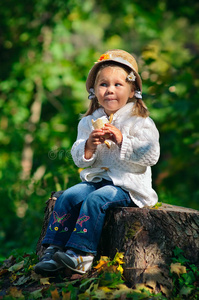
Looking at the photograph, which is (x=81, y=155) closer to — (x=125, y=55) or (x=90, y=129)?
(x=90, y=129)

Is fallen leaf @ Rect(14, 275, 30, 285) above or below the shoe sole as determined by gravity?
below

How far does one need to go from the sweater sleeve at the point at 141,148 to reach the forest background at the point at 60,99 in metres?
1.92

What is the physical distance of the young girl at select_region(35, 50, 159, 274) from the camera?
101 inches

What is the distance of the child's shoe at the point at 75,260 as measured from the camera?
96.1 inches

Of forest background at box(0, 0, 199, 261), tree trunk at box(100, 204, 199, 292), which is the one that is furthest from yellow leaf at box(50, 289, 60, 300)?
forest background at box(0, 0, 199, 261)

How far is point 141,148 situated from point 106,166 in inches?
13.0

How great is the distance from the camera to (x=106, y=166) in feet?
9.36

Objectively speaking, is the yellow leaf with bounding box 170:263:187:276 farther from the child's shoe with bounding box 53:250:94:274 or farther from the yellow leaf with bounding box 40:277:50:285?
the yellow leaf with bounding box 40:277:50:285

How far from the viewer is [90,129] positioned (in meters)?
2.99

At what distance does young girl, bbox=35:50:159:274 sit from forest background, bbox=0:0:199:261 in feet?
5.55

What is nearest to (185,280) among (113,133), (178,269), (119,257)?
(178,269)

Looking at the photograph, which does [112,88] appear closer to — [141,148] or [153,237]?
[141,148]

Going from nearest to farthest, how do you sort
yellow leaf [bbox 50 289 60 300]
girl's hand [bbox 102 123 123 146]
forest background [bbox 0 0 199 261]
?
1. yellow leaf [bbox 50 289 60 300]
2. girl's hand [bbox 102 123 123 146]
3. forest background [bbox 0 0 199 261]

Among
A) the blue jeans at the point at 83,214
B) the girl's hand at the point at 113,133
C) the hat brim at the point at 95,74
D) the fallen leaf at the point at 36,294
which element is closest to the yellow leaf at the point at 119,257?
the blue jeans at the point at 83,214
